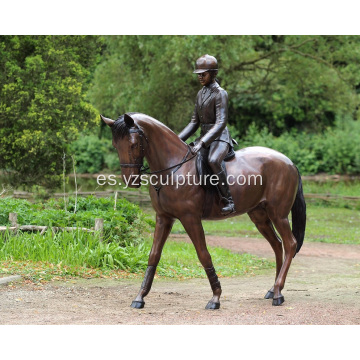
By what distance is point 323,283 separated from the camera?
9.42 metres

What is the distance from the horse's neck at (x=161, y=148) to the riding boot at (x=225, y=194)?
0.57 meters

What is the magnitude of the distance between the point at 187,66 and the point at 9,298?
49.7 feet

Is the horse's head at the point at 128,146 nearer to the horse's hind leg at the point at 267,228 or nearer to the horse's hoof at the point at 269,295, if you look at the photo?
the horse's hind leg at the point at 267,228

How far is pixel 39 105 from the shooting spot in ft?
53.8

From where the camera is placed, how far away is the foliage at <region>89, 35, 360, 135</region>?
2019cm

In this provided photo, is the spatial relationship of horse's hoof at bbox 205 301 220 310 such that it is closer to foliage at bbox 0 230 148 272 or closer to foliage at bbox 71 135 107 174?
foliage at bbox 0 230 148 272

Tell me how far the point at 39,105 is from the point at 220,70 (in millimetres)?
8559

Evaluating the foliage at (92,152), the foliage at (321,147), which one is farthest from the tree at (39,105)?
the foliage at (92,152)

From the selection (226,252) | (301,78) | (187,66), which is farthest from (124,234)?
(301,78)

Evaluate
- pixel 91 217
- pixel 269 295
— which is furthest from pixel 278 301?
pixel 91 217

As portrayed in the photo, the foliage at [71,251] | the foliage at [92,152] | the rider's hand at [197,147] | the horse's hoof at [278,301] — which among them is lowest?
the foliage at [92,152]

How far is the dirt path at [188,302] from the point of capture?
6570 millimetres

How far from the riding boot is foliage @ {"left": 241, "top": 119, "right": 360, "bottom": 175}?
74.7 ft

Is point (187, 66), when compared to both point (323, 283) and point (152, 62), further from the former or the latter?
point (323, 283)
